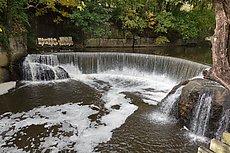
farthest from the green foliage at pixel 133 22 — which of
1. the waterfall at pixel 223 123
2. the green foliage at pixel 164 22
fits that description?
Answer: the waterfall at pixel 223 123

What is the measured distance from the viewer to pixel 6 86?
861cm

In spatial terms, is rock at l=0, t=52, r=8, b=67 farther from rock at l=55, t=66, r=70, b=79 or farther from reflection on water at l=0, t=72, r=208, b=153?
rock at l=55, t=66, r=70, b=79

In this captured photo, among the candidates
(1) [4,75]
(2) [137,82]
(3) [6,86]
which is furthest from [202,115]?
(1) [4,75]

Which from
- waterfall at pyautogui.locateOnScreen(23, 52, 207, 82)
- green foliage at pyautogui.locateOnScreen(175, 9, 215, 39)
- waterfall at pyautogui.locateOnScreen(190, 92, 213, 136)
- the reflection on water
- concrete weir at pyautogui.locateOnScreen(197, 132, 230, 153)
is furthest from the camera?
green foliage at pyautogui.locateOnScreen(175, 9, 215, 39)

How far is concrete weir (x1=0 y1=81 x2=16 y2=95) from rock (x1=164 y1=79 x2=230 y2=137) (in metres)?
5.52

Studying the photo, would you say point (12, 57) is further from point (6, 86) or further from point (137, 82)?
point (137, 82)

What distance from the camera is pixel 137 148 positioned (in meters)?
5.14

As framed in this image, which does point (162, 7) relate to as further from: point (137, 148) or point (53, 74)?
point (137, 148)

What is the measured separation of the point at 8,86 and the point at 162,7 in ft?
34.8

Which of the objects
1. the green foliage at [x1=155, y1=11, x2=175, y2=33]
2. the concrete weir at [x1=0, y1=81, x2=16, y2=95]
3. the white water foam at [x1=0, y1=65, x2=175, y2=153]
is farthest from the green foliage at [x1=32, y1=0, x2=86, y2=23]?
the green foliage at [x1=155, y1=11, x2=175, y2=33]

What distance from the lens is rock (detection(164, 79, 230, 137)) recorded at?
5598 mm

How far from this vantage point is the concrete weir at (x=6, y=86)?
27.2ft

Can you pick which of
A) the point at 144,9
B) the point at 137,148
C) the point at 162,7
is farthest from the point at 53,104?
the point at 162,7

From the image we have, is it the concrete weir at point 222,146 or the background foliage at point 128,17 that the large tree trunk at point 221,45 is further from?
the background foliage at point 128,17
